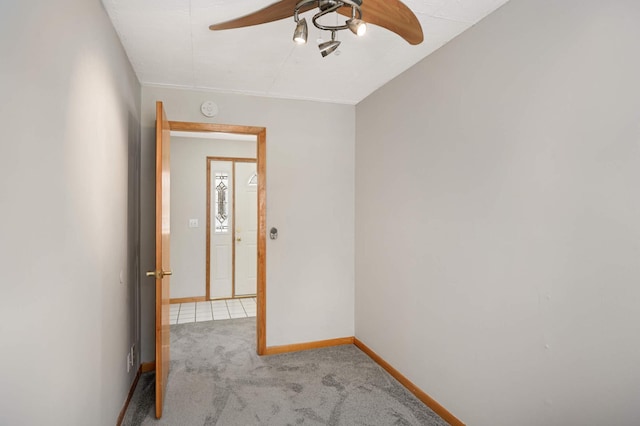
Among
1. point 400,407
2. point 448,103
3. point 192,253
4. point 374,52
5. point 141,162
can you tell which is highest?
point 374,52

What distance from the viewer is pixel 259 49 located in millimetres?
2557

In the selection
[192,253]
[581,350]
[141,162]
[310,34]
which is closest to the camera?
[581,350]

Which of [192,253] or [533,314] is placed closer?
[533,314]

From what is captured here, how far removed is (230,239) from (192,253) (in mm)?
589

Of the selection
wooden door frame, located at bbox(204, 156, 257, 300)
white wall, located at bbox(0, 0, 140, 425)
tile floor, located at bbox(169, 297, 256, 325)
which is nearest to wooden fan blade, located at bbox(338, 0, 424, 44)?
white wall, located at bbox(0, 0, 140, 425)

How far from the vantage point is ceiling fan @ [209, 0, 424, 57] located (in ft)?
4.71

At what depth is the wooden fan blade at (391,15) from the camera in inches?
57.5

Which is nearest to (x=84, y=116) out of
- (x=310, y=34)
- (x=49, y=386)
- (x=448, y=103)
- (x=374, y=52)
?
(x=49, y=386)

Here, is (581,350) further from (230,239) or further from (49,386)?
(230,239)

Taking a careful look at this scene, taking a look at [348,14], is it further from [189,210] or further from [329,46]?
[189,210]

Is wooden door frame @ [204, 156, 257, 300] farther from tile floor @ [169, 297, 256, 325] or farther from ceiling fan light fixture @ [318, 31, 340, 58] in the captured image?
ceiling fan light fixture @ [318, 31, 340, 58]

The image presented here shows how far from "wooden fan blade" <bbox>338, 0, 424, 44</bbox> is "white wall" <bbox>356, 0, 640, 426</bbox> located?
0.67 m

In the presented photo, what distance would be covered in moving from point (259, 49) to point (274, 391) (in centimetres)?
251

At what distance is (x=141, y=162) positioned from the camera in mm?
3205
